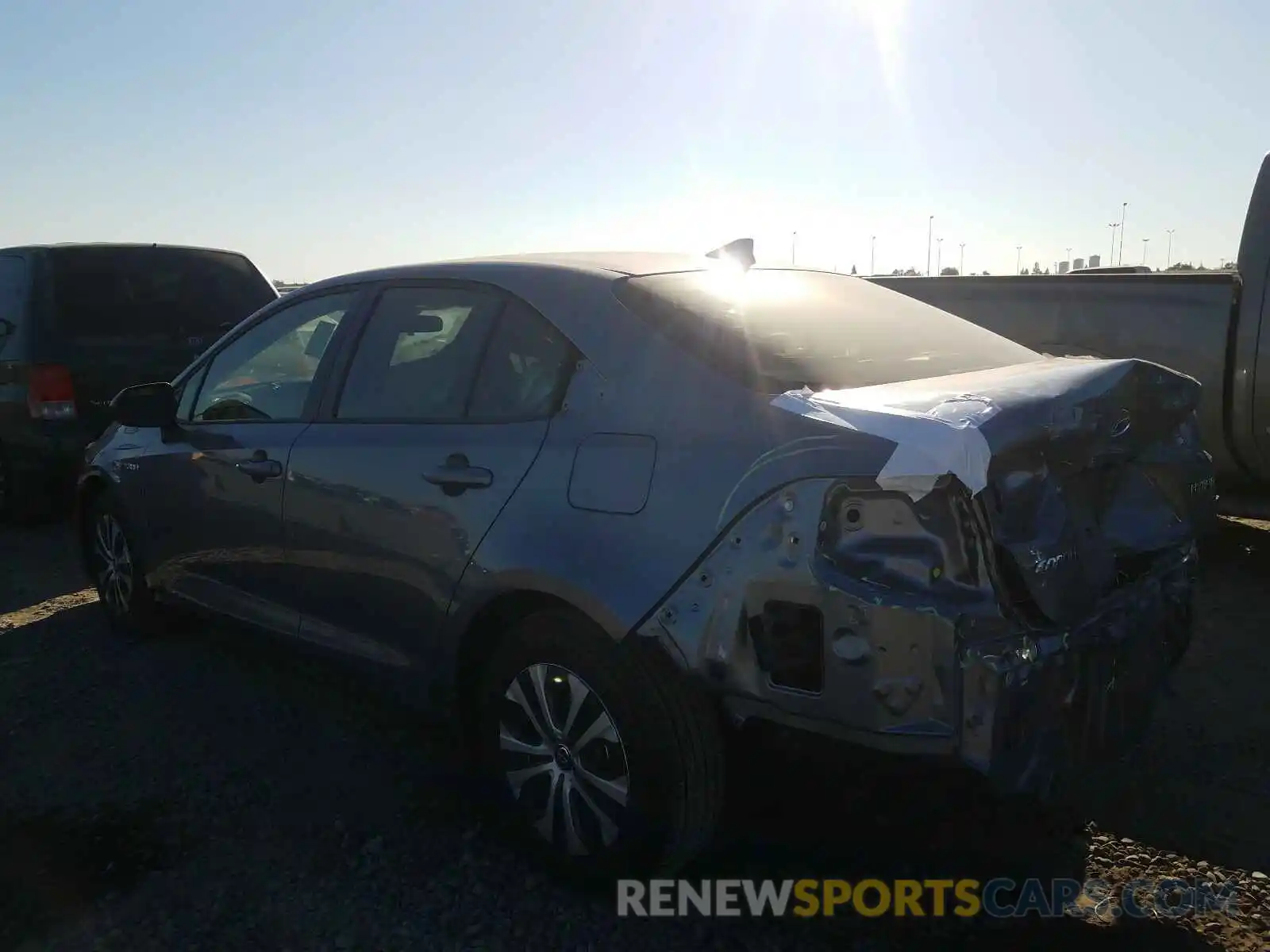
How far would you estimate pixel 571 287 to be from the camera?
2.96 metres

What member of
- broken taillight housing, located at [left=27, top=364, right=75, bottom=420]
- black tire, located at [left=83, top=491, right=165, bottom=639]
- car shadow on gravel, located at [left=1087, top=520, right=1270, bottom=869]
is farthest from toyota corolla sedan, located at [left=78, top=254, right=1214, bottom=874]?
broken taillight housing, located at [left=27, top=364, right=75, bottom=420]

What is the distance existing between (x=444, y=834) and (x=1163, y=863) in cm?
210

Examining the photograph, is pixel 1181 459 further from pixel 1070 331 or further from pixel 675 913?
pixel 1070 331

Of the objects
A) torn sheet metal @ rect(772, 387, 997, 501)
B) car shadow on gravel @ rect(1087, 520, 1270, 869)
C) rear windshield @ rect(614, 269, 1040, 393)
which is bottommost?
car shadow on gravel @ rect(1087, 520, 1270, 869)

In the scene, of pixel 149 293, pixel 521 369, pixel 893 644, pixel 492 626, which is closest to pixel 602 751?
pixel 492 626

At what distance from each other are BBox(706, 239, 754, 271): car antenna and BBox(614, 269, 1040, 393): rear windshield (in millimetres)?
66

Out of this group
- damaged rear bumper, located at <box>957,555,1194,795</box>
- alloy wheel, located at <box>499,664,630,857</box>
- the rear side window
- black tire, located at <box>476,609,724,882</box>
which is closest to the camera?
damaged rear bumper, located at <box>957,555,1194,795</box>

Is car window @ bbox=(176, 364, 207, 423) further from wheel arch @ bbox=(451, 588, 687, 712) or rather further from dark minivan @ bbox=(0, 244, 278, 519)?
dark minivan @ bbox=(0, 244, 278, 519)

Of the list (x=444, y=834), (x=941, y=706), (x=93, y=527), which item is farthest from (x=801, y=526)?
(x=93, y=527)

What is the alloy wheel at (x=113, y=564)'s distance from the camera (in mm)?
4781

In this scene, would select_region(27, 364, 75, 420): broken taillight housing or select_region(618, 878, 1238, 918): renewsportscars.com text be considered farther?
select_region(27, 364, 75, 420): broken taillight housing

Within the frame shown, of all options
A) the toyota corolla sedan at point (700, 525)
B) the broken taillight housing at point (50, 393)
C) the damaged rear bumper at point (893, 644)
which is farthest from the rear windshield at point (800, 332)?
the broken taillight housing at point (50, 393)

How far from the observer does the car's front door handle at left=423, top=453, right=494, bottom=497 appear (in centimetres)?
288

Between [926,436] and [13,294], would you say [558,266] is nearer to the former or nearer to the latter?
[926,436]
